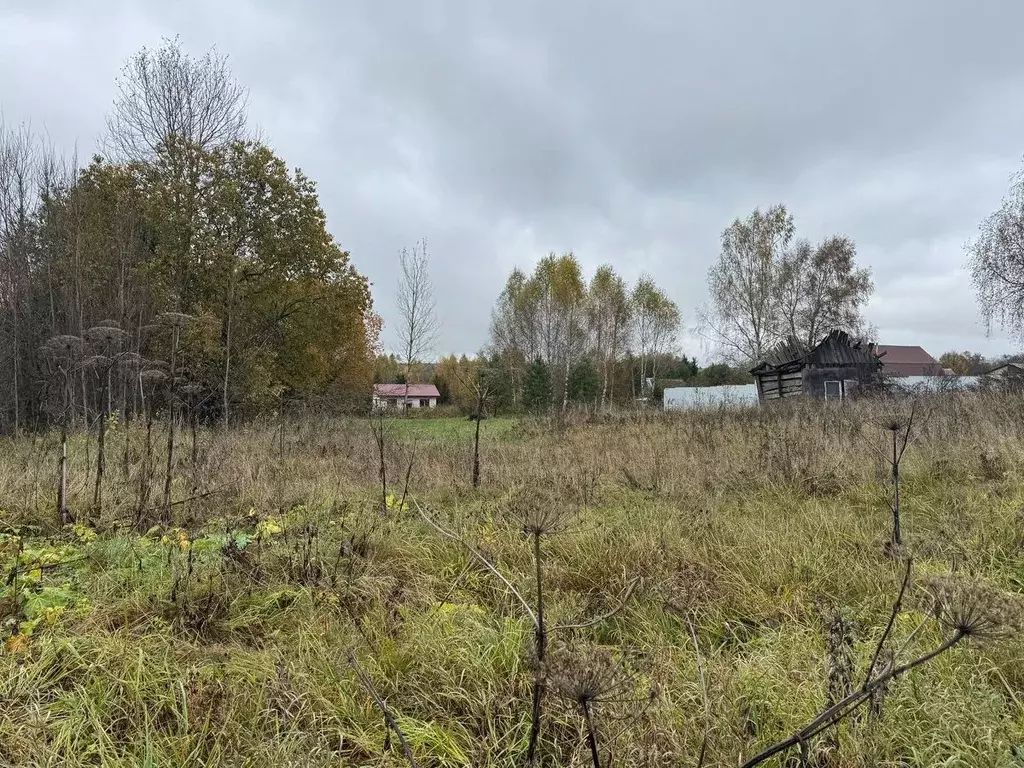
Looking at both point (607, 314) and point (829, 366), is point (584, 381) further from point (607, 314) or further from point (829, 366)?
point (829, 366)

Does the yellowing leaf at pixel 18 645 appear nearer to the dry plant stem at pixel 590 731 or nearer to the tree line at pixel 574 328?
the dry plant stem at pixel 590 731

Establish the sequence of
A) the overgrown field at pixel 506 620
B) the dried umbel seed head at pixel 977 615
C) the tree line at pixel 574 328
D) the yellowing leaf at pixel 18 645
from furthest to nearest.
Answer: the tree line at pixel 574 328, the yellowing leaf at pixel 18 645, the overgrown field at pixel 506 620, the dried umbel seed head at pixel 977 615

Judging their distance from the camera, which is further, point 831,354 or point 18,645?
point 831,354

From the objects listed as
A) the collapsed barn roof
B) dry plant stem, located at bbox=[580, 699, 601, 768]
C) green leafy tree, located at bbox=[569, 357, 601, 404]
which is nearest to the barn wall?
the collapsed barn roof

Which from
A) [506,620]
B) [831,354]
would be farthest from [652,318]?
[506,620]

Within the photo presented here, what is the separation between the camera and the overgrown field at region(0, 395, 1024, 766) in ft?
6.27

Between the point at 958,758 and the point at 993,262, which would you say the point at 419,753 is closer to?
the point at 958,758

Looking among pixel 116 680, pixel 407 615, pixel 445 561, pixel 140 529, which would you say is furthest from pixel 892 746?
pixel 140 529

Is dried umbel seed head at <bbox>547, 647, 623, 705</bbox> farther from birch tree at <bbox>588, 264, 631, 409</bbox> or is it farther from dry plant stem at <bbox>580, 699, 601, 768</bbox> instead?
birch tree at <bbox>588, 264, 631, 409</bbox>

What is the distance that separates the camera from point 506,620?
268cm

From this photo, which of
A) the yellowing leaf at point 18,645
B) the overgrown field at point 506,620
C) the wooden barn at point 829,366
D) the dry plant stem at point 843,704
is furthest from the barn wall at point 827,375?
the yellowing leaf at point 18,645

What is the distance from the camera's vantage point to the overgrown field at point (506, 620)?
6.27ft

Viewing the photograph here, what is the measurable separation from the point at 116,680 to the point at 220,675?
42cm

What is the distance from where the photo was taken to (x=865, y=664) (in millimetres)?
2232
